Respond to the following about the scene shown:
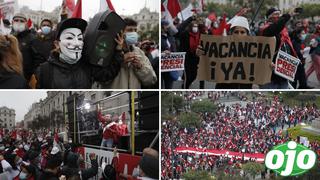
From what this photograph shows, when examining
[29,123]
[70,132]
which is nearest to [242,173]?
[70,132]

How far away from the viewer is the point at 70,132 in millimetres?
3682

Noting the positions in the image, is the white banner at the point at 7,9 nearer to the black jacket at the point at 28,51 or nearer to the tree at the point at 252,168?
the black jacket at the point at 28,51

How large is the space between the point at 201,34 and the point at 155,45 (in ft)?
1.14

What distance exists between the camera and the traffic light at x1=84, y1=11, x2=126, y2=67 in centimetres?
350

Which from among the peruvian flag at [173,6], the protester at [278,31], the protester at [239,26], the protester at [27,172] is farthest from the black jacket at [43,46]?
the protester at [278,31]

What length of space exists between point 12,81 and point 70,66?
42 centimetres

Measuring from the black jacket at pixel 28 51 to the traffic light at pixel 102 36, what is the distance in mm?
363

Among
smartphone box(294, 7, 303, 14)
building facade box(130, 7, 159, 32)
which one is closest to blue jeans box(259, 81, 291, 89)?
smartphone box(294, 7, 303, 14)

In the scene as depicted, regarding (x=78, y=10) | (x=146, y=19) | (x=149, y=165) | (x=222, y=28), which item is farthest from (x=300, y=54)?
(x=78, y=10)

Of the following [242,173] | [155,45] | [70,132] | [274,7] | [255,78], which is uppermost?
[274,7]

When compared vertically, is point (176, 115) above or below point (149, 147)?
above

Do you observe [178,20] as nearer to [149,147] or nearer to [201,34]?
[201,34]

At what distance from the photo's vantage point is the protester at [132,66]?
358 cm

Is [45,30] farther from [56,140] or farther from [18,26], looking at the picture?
[56,140]
